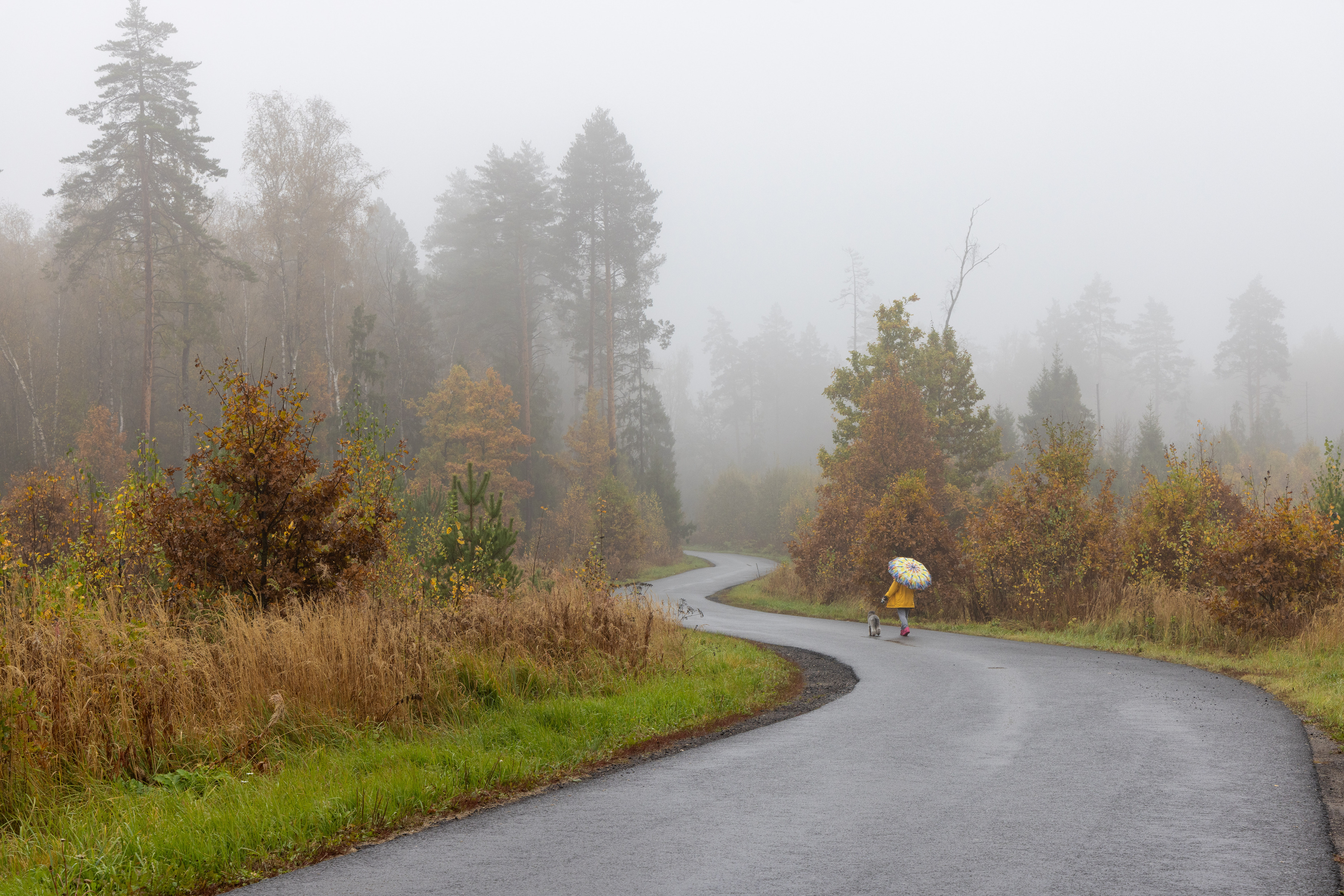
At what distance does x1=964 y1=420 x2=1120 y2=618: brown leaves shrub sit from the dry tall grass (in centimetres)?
1332

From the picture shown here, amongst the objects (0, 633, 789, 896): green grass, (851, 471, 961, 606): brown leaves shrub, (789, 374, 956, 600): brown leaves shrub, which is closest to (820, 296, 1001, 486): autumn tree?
(789, 374, 956, 600): brown leaves shrub

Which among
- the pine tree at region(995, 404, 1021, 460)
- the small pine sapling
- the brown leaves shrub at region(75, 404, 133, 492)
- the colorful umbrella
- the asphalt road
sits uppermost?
the pine tree at region(995, 404, 1021, 460)

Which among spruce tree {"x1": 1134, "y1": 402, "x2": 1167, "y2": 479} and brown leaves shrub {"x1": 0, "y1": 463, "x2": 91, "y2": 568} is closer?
brown leaves shrub {"x1": 0, "y1": 463, "x2": 91, "y2": 568}

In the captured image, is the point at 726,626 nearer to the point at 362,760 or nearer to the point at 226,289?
the point at 362,760

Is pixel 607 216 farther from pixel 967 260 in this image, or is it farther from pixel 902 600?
pixel 902 600

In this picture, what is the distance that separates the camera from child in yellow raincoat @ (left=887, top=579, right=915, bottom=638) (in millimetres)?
18484

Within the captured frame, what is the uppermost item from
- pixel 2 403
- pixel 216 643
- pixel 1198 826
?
pixel 2 403

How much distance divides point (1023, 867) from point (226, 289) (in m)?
54.4

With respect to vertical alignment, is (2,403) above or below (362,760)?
above


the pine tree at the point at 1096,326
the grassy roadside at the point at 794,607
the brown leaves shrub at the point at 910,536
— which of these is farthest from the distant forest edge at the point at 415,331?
the pine tree at the point at 1096,326

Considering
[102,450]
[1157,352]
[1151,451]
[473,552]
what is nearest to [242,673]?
[473,552]

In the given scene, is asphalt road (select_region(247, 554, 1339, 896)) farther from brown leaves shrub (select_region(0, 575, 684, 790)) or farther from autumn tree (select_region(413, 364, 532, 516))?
autumn tree (select_region(413, 364, 532, 516))

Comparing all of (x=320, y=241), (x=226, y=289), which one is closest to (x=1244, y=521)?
(x=320, y=241)

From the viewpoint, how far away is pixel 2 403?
146ft
